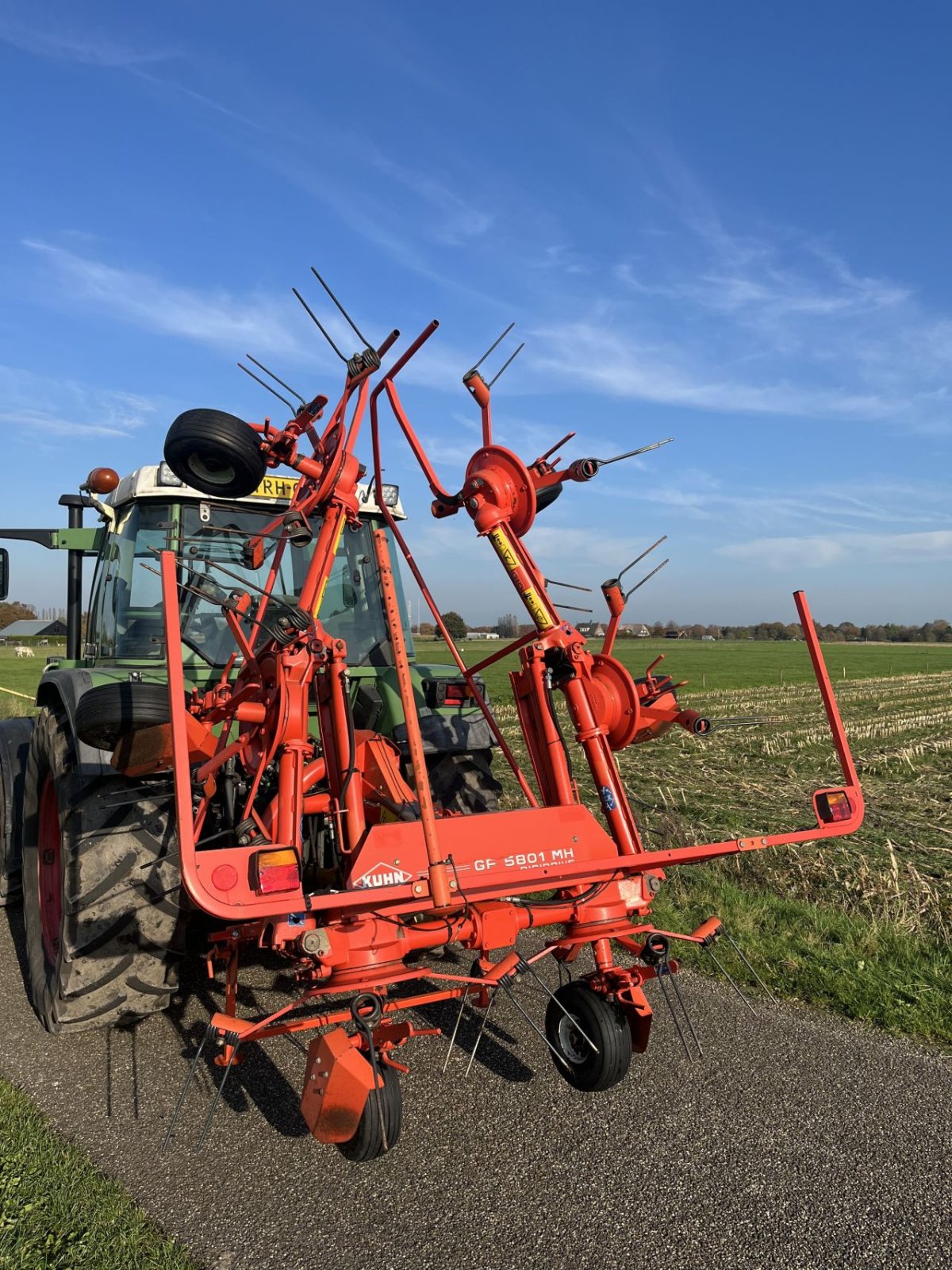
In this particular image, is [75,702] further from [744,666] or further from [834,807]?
[744,666]

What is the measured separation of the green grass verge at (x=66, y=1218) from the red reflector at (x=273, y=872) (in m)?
1.00

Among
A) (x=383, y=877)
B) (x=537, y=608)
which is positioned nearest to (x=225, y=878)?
(x=383, y=877)

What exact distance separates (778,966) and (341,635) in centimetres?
291

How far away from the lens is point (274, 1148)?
3.08 meters

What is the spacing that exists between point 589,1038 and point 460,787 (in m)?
1.75

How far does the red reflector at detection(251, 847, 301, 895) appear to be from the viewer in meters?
2.61

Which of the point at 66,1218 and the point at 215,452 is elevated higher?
the point at 215,452

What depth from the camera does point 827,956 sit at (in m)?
4.70

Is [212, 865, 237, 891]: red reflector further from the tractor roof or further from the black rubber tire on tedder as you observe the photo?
the tractor roof

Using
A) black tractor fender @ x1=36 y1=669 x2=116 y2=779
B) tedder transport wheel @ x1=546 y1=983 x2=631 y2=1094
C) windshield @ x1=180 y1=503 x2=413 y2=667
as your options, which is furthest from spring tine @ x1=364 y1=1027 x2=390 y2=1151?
windshield @ x1=180 y1=503 x2=413 y2=667

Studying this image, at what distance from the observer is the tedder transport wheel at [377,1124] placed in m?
2.73

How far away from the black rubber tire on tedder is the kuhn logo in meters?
1.71

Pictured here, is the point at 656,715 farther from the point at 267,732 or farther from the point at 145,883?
the point at 145,883

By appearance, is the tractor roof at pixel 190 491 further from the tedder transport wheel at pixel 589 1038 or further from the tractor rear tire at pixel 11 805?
the tedder transport wheel at pixel 589 1038
